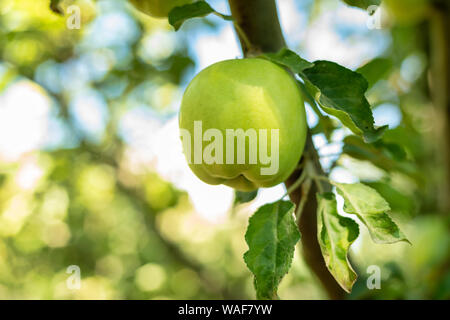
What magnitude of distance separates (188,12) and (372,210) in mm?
466

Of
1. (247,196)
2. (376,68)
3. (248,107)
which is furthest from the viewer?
(376,68)

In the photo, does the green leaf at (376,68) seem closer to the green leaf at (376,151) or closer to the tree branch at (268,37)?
the green leaf at (376,151)

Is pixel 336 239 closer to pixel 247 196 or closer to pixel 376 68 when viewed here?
pixel 247 196

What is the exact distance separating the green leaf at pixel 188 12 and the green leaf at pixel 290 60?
0.12m

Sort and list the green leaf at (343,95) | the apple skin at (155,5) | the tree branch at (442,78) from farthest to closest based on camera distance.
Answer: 1. the tree branch at (442,78)
2. the apple skin at (155,5)
3. the green leaf at (343,95)

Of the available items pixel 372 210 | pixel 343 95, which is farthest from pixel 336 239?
pixel 343 95

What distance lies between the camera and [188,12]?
79cm

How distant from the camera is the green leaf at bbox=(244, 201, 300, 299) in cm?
71

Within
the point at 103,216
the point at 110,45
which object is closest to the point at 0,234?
the point at 103,216

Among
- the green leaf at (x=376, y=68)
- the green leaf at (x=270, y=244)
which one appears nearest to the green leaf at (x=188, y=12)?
the green leaf at (x=270, y=244)

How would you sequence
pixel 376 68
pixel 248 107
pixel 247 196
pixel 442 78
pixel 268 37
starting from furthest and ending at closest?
pixel 442 78 → pixel 376 68 → pixel 247 196 → pixel 268 37 → pixel 248 107

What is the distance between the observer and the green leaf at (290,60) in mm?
701

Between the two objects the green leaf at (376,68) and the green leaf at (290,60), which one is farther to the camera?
the green leaf at (376,68)
